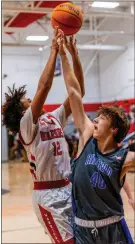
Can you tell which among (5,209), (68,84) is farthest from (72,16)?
(5,209)

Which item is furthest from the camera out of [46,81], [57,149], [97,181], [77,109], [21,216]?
[21,216]

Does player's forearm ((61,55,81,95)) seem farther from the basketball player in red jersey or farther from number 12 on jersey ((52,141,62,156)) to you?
number 12 on jersey ((52,141,62,156))

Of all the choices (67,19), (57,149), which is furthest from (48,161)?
(67,19)

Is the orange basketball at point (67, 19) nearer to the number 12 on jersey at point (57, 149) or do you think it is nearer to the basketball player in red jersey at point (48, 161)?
the basketball player in red jersey at point (48, 161)

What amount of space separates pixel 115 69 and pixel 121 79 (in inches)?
32.8

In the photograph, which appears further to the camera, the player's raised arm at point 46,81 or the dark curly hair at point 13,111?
the dark curly hair at point 13,111

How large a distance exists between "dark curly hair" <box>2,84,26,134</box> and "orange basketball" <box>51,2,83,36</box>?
1.98 feet

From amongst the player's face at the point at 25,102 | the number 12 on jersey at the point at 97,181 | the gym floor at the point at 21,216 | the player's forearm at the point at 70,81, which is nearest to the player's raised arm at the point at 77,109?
the player's forearm at the point at 70,81

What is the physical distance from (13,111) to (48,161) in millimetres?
467

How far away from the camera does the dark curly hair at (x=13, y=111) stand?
2944mm

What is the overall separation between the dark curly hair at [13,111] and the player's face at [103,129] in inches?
29.4

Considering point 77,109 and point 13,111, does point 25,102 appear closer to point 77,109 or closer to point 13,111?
point 13,111

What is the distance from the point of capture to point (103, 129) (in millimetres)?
2420

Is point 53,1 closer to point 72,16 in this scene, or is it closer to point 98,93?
point 72,16
